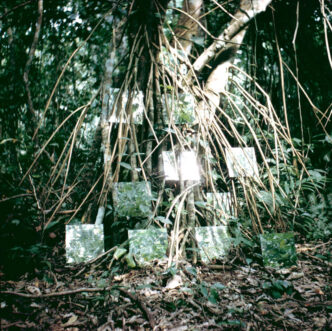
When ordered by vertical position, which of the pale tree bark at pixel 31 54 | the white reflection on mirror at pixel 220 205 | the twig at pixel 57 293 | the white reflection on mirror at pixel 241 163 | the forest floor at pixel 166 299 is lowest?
the forest floor at pixel 166 299

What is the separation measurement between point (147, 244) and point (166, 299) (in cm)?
25

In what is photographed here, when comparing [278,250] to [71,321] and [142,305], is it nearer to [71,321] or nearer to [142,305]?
[142,305]

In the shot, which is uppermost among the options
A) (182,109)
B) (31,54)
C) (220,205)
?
(31,54)

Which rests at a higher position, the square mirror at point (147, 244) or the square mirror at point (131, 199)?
the square mirror at point (131, 199)

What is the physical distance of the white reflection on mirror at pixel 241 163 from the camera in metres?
1.44

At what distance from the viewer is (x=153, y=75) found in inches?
61.3

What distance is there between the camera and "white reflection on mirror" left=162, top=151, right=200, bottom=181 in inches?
55.7

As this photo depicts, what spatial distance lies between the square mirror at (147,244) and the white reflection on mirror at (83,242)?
14 centimetres

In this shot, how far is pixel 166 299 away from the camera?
1032mm

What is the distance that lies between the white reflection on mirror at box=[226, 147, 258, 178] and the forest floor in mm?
480

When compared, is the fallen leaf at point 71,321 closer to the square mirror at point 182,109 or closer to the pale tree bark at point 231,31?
the square mirror at point 182,109

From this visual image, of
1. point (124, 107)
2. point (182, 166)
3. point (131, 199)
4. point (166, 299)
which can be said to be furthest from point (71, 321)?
point (124, 107)

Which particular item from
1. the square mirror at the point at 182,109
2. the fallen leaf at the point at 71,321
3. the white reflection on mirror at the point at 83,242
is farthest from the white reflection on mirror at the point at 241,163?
the fallen leaf at the point at 71,321

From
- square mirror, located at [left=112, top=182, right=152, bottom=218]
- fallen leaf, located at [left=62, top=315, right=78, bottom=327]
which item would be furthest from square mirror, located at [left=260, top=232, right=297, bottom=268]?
fallen leaf, located at [left=62, top=315, right=78, bottom=327]
